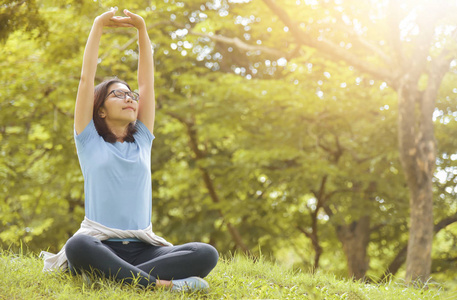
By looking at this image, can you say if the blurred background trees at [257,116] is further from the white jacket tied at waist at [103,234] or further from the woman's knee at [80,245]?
the woman's knee at [80,245]

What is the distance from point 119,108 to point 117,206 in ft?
2.29

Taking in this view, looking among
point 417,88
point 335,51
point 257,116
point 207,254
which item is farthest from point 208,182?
point 207,254

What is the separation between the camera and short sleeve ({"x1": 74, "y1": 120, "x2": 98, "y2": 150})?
3.53m

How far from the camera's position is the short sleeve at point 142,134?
149 inches

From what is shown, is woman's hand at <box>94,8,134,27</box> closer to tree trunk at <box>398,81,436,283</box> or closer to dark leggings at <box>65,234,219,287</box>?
dark leggings at <box>65,234,219,287</box>

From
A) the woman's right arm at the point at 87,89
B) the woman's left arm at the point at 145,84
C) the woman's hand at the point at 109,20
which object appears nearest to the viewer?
the woman's right arm at the point at 87,89

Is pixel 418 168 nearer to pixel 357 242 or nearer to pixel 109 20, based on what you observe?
pixel 357 242

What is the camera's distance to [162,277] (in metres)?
3.39

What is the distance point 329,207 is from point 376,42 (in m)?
4.22

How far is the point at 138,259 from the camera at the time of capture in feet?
11.5

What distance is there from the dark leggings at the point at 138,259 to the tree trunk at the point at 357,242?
880 cm

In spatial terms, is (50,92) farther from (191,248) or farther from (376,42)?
(191,248)

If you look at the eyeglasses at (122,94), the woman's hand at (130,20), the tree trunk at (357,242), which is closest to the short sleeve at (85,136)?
the eyeglasses at (122,94)

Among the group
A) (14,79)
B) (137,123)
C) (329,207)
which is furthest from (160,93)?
(137,123)
